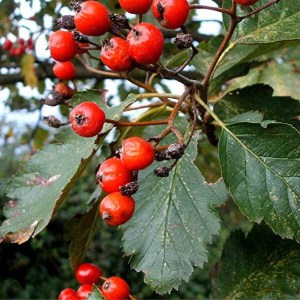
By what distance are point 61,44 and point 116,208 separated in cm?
53

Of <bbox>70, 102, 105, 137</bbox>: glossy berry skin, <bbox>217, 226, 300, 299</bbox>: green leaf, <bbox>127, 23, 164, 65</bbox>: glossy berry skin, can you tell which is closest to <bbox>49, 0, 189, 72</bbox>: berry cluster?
<bbox>127, 23, 164, 65</bbox>: glossy berry skin

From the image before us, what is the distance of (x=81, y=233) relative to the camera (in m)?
1.91

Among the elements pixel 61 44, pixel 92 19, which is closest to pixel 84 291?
pixel 61 44

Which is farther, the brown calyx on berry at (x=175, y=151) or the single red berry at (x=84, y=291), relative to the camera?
the single red berry at (x=84, y=291)

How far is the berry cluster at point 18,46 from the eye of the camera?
4355 mm

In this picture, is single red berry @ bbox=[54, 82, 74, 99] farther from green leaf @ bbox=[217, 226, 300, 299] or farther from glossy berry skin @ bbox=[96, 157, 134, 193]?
green leaf @ bbox=[217, 226, 300, 299]

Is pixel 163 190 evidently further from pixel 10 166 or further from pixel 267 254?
pixel 10 166

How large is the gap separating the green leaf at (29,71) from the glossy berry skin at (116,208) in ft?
7.82

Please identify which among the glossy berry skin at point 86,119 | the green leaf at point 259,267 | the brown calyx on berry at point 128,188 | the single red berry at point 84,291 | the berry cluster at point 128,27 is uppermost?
the berry cluster at point 128,27

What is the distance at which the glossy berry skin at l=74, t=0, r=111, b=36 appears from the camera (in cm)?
128

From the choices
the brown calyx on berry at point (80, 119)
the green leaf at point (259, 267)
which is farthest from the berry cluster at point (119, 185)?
the green leaf at point (259, 267)

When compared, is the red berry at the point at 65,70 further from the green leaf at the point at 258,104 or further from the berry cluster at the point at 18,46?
the berry cluster at the point at 18,46

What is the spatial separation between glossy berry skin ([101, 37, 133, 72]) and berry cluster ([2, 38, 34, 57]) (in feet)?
10.5

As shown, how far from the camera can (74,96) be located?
1.95 metres
